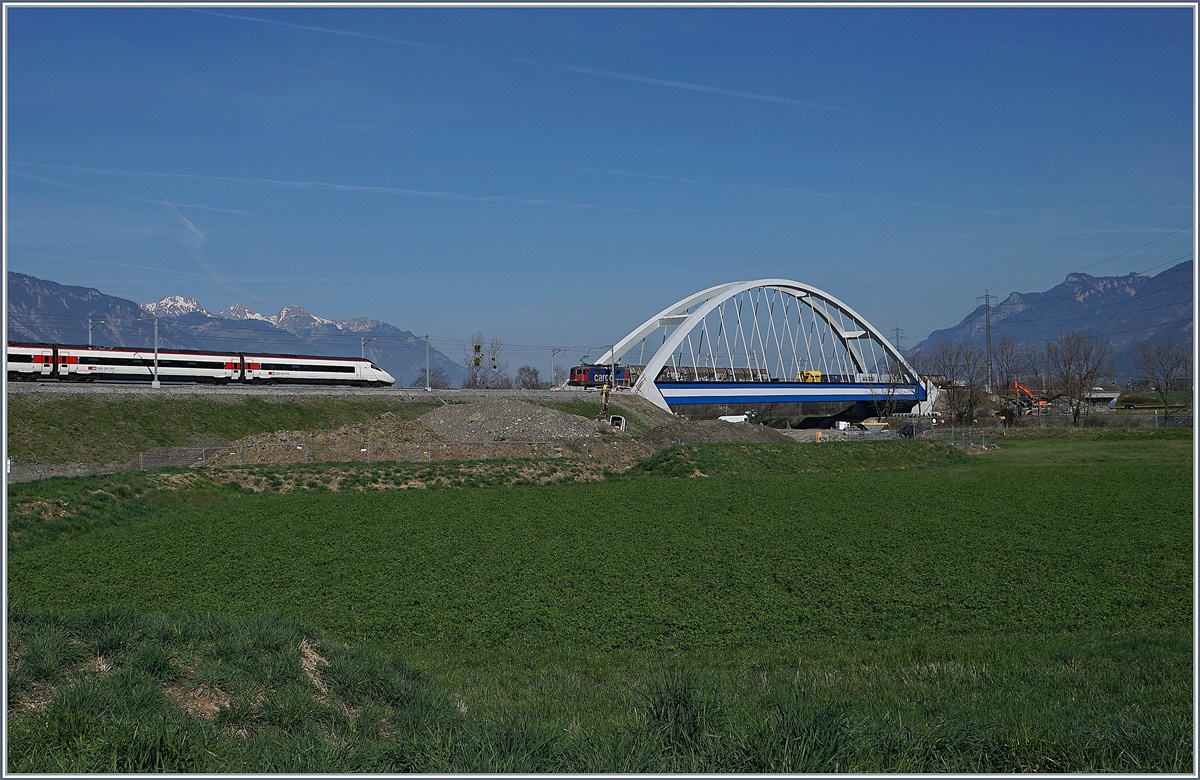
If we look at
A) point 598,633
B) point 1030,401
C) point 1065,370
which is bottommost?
point 598,633

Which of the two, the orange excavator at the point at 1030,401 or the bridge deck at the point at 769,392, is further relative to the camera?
the orange excavator at the point at 1030,401

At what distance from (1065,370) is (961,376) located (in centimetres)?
2907

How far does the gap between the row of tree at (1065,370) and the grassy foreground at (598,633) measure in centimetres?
5180

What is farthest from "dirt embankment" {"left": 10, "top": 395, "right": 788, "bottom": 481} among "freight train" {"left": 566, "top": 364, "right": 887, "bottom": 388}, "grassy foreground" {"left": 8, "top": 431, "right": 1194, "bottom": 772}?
"freight train" {"left": 566, "top": 364, "right": 887, "bottom": 388}

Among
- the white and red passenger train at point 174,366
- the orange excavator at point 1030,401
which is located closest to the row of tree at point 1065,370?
the orange excavator at point 1030,401

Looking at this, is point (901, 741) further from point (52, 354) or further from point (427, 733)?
point (52, 354)

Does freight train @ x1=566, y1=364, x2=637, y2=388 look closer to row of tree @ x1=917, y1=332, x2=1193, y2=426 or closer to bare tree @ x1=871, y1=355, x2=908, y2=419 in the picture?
bare tree @ x1=871, y1=355, x2=908, y2=419

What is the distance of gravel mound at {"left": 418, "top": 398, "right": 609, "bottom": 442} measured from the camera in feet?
172

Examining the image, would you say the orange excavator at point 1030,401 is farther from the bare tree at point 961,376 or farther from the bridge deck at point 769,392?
the bridge deck at point 769,392

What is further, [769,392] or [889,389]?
[889,389]

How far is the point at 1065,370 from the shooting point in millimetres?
94562

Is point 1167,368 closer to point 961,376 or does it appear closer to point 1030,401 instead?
point 1030,401

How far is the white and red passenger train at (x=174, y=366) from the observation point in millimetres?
58781

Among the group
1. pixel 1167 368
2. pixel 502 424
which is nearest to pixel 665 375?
pixel 502 424
